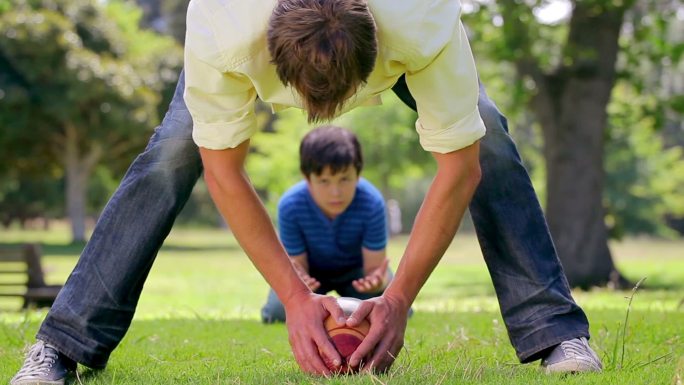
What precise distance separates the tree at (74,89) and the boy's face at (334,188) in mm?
27844

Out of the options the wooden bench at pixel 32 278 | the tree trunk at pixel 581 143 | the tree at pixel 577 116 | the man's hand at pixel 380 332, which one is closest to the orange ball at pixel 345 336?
the man's hand at pixel 380 332

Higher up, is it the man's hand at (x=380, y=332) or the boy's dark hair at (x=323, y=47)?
the boy's dark hair at (x=323, y=47)

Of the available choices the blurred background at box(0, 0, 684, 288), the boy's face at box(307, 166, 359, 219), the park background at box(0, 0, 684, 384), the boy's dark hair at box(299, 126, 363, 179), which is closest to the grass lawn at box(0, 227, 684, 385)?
the park background at box(0, 0, 684, 384)

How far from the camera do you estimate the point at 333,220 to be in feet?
22.2

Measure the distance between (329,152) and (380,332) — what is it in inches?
127

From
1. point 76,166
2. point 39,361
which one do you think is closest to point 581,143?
point 39,361

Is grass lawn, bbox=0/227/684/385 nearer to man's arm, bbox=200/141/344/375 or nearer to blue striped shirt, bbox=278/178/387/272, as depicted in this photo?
man's arm, bbox=200/141/344/375

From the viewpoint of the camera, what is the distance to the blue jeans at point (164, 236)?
3.60m

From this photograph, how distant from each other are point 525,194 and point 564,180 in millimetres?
13178

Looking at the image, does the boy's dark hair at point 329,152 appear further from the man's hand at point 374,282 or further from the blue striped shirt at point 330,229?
the man's hand at point 374,282

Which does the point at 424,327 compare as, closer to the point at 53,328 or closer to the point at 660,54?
the point at 53,328

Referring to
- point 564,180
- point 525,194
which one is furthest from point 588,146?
point 525,194

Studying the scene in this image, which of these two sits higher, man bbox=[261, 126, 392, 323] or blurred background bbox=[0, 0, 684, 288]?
man bbox=[261, 126, 392, 323]

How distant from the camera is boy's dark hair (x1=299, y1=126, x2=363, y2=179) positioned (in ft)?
21.1
